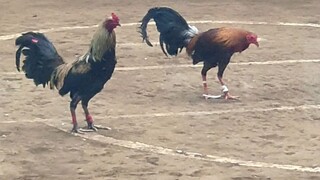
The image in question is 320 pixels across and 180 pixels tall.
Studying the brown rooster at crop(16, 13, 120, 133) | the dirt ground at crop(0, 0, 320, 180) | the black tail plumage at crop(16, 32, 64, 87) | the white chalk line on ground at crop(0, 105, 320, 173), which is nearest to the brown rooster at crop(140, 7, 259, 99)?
the dirt ground at crop(0, 0, 320, 180)

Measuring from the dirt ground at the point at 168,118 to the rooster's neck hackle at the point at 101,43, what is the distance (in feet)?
2.76

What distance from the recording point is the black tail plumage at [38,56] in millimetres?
9680

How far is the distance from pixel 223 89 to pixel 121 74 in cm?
196

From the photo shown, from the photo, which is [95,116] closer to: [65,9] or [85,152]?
[85,152]

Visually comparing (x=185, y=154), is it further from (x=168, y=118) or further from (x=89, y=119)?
(x=168, y=118)

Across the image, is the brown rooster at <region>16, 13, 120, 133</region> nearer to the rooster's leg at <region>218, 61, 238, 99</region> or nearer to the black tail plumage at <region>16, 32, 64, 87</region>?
the black tail plumage at <region>16, 32, 64, 87</region>

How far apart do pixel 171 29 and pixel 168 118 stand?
1734 mm

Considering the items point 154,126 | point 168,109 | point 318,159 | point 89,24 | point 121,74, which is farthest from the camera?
point 89,24

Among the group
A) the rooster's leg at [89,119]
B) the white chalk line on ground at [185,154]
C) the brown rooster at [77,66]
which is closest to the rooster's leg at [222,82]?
the rooster's leg at [89,119]

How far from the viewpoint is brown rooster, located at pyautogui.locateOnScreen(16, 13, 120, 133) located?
9.34 meters

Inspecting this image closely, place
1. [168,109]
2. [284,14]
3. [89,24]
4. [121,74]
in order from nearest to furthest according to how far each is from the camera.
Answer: [168,109], [121,74], [89,24], [284,14]

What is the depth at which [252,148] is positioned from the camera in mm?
9070

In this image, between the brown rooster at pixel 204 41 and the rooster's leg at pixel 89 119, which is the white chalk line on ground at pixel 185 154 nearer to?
the rooster's leg at pixel 89 119

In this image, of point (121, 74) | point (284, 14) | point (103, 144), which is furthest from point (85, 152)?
point (284, 14)
